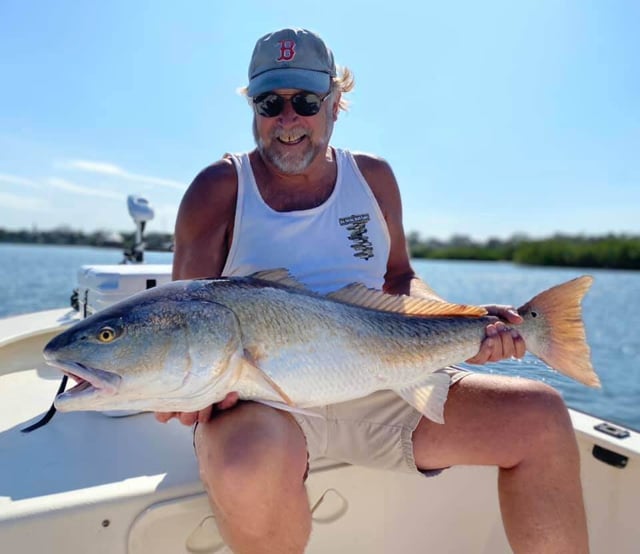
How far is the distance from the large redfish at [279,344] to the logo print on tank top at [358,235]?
43 centimetres

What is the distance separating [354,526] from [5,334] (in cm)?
332

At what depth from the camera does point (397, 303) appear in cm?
230

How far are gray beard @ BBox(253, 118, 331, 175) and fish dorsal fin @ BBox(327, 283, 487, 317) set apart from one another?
79cm

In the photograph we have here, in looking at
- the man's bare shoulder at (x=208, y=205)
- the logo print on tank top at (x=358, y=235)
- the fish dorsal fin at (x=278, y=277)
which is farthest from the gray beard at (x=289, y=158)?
the fish dorsal fin at (x=278, y=277)

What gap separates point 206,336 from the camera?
5.83 feet

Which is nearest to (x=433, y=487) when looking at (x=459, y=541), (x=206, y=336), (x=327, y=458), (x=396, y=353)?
(x=459, y=541)

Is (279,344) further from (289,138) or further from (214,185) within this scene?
(289,138)

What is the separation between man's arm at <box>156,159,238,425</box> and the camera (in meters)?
2.47

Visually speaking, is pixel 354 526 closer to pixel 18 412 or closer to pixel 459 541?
pixel 459 541

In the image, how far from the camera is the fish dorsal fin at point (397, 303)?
2213 millimetres

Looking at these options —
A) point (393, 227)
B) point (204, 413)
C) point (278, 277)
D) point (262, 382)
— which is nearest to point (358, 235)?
point (393, 227)

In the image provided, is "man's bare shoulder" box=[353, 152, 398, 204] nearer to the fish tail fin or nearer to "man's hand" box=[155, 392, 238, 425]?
the fish tail fin

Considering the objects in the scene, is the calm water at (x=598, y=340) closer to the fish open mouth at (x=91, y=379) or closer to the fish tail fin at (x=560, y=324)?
the fish tail fin at (x=560, y=324)

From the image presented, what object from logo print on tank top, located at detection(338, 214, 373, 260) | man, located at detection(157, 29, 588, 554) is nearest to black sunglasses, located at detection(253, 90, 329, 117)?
man, located at detection(157, 29, 588, 554)
